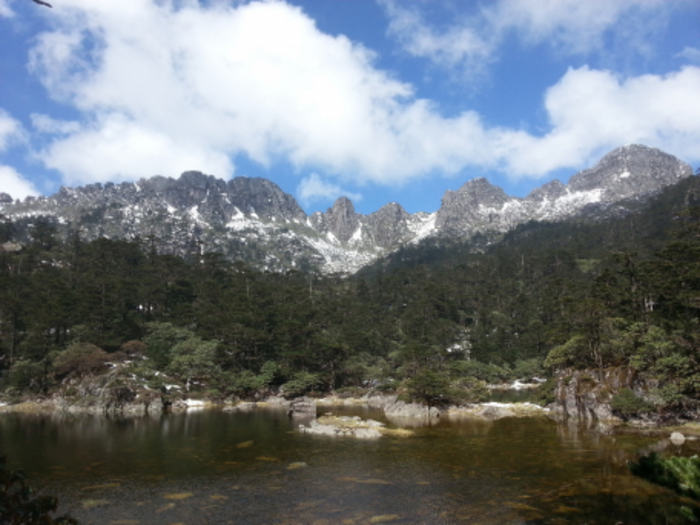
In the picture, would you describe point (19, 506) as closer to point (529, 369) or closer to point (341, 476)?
point (341, 476)

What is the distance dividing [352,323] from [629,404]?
224ft

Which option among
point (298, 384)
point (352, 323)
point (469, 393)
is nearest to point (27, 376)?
point (298, 384)

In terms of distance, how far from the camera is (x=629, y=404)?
38812 mm

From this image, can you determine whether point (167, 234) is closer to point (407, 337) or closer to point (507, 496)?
point (407, 337)

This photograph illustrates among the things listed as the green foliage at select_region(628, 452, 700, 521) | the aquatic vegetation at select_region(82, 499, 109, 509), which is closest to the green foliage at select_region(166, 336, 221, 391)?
the aquatic vegetation at select_region(82, 499, 109, 509)

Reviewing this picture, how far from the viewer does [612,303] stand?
5419 cm

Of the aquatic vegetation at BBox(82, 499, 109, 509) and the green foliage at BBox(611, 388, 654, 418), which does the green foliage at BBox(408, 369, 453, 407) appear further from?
the aquatic vegetation at BBox(82, 499, 109, 509)

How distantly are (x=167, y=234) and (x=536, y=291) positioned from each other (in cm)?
15098

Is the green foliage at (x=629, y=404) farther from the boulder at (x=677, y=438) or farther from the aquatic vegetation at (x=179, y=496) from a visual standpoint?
the aquatic vegetation at (x=179, y=496)

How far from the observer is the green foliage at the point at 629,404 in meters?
38.3

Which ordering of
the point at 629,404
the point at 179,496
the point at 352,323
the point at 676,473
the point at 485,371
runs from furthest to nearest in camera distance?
the point at 352,323, the point at 485,371, the point at 629,404, the point at 179,496, the point at 676,473

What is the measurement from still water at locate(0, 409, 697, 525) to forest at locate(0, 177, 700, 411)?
14168 millimetres

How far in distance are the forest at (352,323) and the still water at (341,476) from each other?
14168mm

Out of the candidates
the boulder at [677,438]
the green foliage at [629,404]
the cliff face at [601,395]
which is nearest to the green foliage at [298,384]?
the cliff face at [601,395]
